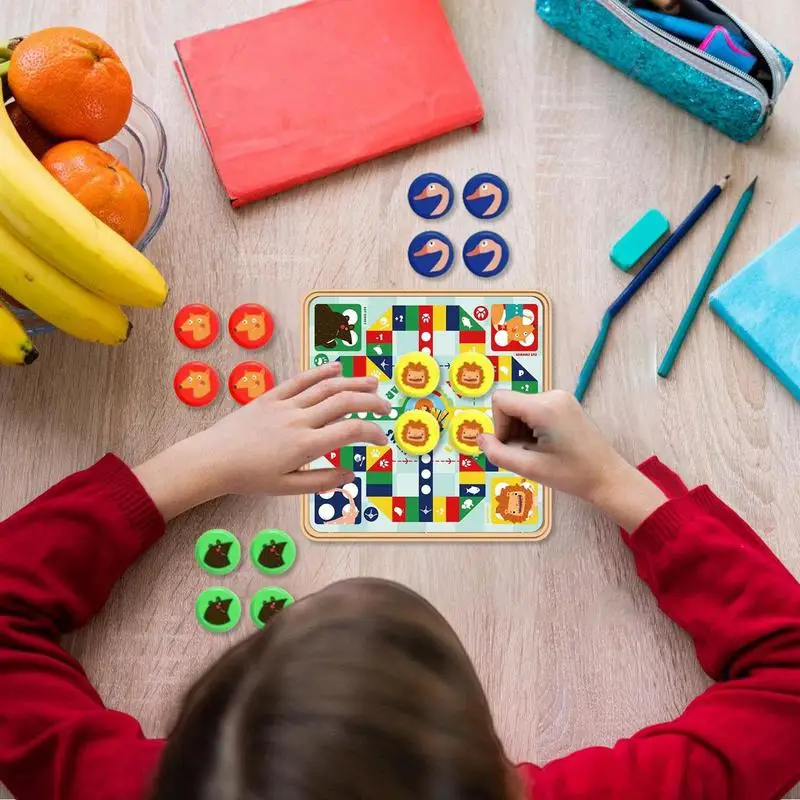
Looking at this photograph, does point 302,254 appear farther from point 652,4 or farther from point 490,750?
point 490,750

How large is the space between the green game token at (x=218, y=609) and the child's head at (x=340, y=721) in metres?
0.27

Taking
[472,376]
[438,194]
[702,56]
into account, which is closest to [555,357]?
→ [472,376]

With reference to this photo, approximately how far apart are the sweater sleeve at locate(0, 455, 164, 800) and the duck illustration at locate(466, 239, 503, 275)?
1.11 feet

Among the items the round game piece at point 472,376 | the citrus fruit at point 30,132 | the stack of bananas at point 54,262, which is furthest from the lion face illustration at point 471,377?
the citrus fruit at point 30,132

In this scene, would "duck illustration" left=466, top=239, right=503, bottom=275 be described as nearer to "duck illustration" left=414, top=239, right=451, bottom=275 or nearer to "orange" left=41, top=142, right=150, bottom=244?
"duck illustration" left=414, top=239, right=451, bottom=275

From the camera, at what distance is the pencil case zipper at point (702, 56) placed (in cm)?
73

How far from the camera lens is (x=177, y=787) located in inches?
15.6

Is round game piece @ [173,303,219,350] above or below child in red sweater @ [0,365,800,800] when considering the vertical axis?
above

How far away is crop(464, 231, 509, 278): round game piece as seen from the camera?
2.49ft

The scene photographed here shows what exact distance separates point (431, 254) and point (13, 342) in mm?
341

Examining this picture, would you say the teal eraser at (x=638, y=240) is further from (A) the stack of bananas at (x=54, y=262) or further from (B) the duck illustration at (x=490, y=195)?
(A) the stack of bananas at (x=54, y=262)

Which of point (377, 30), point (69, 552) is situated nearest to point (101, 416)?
point (69, 552)

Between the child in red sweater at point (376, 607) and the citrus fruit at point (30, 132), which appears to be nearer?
the child in red sweater at point (376, 607)

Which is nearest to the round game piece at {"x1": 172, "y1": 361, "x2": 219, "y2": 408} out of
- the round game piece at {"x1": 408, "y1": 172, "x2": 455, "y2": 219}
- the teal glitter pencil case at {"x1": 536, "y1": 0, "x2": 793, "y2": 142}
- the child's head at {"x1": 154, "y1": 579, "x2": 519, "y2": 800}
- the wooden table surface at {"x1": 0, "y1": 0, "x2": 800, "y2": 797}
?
the wooden table surface at {"x1": 0, "y1": 0, "x2": 800, "y2": 797}
